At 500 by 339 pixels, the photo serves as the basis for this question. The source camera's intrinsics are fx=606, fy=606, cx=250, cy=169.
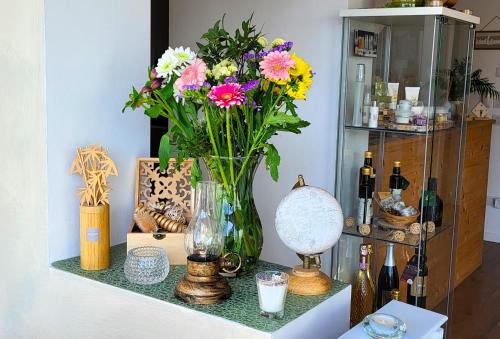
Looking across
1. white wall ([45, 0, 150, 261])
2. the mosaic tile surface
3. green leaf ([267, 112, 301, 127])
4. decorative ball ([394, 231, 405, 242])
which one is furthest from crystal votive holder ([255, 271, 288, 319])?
decorative ball ([394, 231, 405, 242])

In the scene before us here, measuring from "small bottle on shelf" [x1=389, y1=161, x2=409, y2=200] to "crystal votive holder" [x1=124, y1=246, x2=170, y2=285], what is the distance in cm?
146

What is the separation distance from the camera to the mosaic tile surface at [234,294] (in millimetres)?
1300

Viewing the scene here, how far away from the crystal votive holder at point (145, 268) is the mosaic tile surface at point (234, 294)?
0.02 m

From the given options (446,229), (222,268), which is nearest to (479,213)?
(446,229)

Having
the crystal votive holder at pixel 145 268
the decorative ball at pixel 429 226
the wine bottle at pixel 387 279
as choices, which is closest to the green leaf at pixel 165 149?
the crystal votive holder at pixel 145 268

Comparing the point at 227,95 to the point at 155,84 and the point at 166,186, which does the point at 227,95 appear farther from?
the point at 166,186

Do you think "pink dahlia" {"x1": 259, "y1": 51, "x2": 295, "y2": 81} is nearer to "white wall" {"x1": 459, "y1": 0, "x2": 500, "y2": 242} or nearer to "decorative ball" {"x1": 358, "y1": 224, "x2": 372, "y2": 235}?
"decorative ball" {"x1": 358, "y1": 224, "x2": 372, "y2": 235}

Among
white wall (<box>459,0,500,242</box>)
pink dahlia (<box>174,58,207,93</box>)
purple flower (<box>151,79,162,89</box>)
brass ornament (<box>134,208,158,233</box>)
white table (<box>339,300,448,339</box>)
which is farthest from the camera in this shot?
white wall (<box>459,0,500,242</box>)

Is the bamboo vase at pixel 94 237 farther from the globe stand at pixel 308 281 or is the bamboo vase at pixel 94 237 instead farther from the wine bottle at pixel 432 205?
the wine bottle at pixel 432 205

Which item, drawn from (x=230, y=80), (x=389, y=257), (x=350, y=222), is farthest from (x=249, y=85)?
(x=350, y=222)

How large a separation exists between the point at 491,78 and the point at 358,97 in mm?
3255

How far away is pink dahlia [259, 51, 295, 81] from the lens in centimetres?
139

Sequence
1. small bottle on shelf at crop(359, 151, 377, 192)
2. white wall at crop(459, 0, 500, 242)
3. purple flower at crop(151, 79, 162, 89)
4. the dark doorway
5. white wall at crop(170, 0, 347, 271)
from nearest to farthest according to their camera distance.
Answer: purple flower at crop(151, 79, 162, 89), small bottle on shelf at crop(359, 151, 377, 192), white wall at crop(170, 0, 347, 271), the dark doorway, white wall at crop(459, 0, 500, 242)

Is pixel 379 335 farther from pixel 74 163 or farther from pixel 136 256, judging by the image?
pixel 74 163
